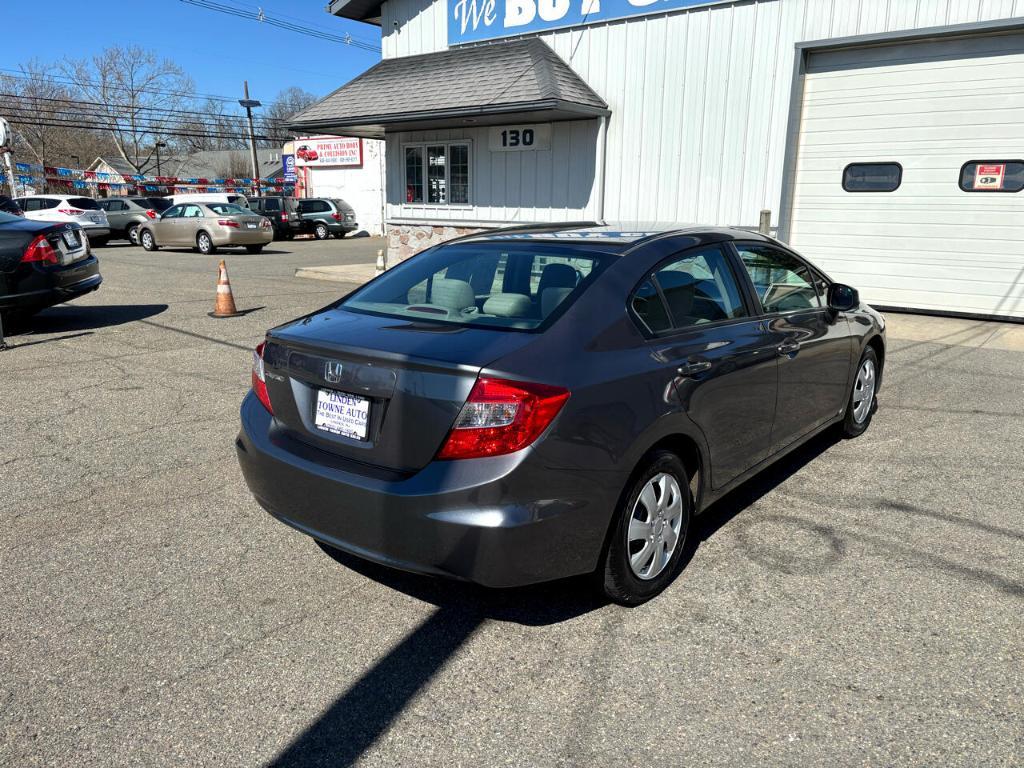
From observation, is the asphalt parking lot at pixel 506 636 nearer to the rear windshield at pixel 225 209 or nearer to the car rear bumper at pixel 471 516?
the car rear bumper at pixel 471 516

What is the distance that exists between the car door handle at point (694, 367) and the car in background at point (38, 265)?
8.05 metres

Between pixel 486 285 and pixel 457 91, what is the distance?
A: 10764mm

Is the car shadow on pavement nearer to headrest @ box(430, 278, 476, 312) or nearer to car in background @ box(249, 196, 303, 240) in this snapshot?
headrest @ box(430, 278, 476, 312)

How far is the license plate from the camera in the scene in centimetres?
291

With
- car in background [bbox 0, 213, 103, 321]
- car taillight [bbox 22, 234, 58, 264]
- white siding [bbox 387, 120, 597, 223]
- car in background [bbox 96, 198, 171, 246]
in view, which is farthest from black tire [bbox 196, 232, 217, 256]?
car taillight [bbox 22, 234, 58, 264]

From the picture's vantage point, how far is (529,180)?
45.4 ft

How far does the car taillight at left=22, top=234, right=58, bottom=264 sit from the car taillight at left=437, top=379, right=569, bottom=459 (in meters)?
7.91

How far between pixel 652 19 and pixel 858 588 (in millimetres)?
10879

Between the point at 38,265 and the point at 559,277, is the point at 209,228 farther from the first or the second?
Answer: the point at 559,277

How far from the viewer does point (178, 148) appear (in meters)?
76.9

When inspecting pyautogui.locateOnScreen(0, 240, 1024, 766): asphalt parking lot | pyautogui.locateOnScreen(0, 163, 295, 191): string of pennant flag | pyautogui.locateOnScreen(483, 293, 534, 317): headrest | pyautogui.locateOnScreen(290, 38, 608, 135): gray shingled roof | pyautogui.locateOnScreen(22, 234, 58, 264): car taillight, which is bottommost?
pyautogui.locateOnScreen(0, 240, 1024, 766): asphalt parking lot

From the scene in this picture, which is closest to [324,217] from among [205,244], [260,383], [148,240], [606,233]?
[148,240]

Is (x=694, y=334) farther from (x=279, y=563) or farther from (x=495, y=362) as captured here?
(x=279, y=563)

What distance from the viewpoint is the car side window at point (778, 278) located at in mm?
4160
